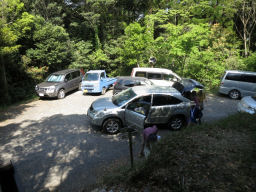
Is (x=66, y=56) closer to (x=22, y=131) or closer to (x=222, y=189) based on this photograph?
(x=22, y=131)

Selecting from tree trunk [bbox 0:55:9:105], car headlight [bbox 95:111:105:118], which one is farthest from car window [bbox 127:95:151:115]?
tree trunk [bbox 0:55:9:105]

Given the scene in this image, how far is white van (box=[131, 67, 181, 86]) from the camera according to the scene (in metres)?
12.8

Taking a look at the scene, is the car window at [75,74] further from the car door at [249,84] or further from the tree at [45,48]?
the car door at [249,84]

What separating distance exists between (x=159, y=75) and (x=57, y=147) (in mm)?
8708

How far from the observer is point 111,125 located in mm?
7340

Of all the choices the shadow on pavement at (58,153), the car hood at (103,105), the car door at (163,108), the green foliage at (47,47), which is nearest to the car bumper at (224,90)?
the car door at (163,108)

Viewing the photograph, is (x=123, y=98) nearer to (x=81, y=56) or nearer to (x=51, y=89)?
(x=51, y=89)

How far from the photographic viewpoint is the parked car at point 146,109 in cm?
722

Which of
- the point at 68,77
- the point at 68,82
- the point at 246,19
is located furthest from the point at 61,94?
the point at 246,19

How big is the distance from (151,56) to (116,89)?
8554 mm

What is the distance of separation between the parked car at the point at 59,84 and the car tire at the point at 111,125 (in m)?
6.86

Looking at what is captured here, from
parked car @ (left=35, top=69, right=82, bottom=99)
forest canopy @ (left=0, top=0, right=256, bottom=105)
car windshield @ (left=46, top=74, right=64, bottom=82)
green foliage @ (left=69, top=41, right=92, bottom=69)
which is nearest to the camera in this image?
parked car @ (left=35, top=69, right=82, bottom=99)

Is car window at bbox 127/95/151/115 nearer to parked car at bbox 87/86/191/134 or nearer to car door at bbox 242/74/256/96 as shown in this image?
parked car at bbox 87/86/191/134

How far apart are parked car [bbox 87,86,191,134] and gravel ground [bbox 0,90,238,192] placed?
1.68 ft
